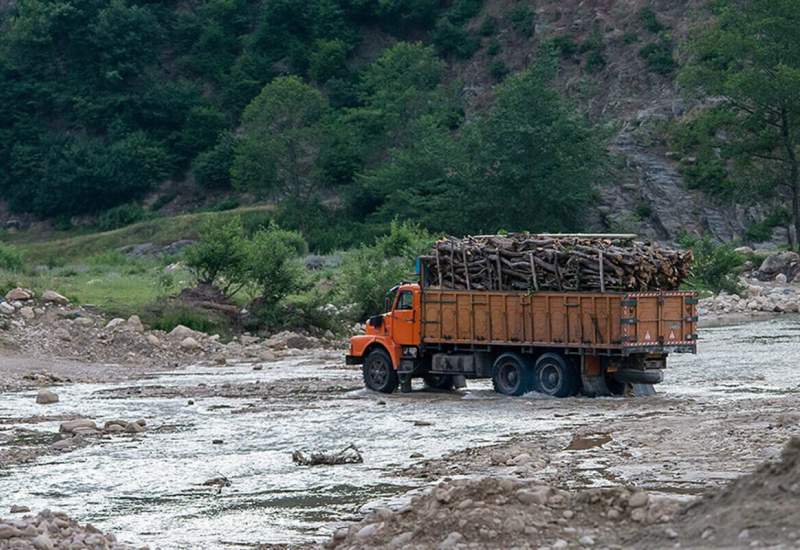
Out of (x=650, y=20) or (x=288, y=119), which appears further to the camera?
(x=650, y=20)

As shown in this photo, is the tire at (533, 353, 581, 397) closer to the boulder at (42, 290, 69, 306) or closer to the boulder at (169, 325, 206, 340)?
the boulder at (169, 325, 206, 340)

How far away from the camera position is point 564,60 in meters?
92.6

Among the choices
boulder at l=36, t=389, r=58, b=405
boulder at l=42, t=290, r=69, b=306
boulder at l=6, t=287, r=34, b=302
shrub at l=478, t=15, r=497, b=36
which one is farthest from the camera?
shrub at l=478, t=15, r=497, b=36

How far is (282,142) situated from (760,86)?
29469 mm

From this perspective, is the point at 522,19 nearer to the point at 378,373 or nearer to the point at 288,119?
the point at 288,119

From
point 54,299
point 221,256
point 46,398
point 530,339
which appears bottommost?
point 46,398

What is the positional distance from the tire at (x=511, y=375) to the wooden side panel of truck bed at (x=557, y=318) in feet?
1.23

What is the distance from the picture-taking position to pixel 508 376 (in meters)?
28.9

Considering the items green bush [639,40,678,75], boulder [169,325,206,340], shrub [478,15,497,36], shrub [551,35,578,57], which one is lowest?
boulder [169,325,206,340]

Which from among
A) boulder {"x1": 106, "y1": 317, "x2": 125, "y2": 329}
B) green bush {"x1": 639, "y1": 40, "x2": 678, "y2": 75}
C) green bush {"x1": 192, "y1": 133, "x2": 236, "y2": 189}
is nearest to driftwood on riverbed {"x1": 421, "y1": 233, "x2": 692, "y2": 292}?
boulder {"x1": 106, "y1": 317, "x2": 125, "y2": 329}

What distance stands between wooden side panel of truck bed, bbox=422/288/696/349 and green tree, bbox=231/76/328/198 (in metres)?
55.6

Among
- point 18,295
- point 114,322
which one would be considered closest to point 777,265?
point 114,322

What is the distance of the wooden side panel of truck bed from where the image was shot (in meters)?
27.2

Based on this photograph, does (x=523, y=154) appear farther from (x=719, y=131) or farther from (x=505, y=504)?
(x=505, y=504)
